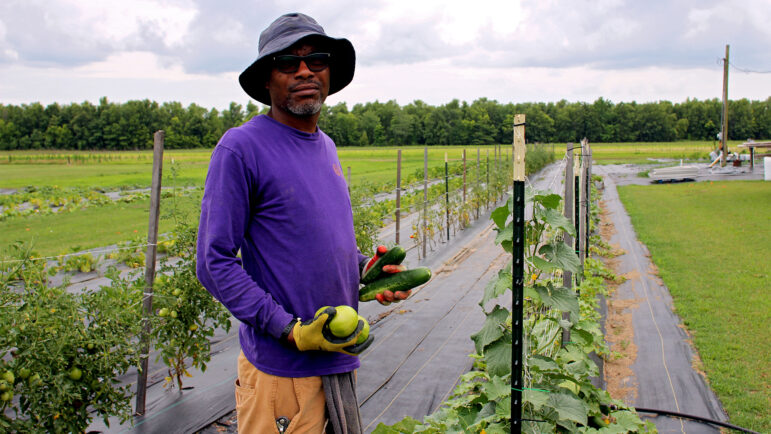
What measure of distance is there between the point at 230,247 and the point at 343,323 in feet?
1.47

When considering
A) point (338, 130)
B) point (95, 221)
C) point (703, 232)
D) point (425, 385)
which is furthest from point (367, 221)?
point (338, 130)

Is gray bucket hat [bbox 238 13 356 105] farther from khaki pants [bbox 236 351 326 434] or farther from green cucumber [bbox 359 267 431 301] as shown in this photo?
khaki pants [bbox 236 351 326 434]

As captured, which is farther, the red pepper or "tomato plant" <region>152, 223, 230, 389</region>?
"tomato plant" <region>152, 223, 230, 389</region>

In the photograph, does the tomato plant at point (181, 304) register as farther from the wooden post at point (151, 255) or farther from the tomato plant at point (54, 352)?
the tomato plant at point (54, 352)

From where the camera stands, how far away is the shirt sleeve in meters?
1.82

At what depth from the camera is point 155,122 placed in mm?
78812

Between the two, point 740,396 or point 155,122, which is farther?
point 155,122

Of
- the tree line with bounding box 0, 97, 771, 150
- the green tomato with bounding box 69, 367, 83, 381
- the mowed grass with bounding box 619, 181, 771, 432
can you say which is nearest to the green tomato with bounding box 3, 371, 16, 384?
the green tomato with bounding box 69, 367, 83, 381

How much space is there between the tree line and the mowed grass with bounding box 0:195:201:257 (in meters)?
58.1

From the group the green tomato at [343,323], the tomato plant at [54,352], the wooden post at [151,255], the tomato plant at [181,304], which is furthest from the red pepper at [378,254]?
the wooden post at [151,255]

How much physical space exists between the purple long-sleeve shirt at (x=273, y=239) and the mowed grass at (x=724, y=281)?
4166 millimetres

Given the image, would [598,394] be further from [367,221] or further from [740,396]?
[367,221]

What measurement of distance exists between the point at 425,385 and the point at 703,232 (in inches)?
425

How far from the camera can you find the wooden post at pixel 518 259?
2691 millimetres
